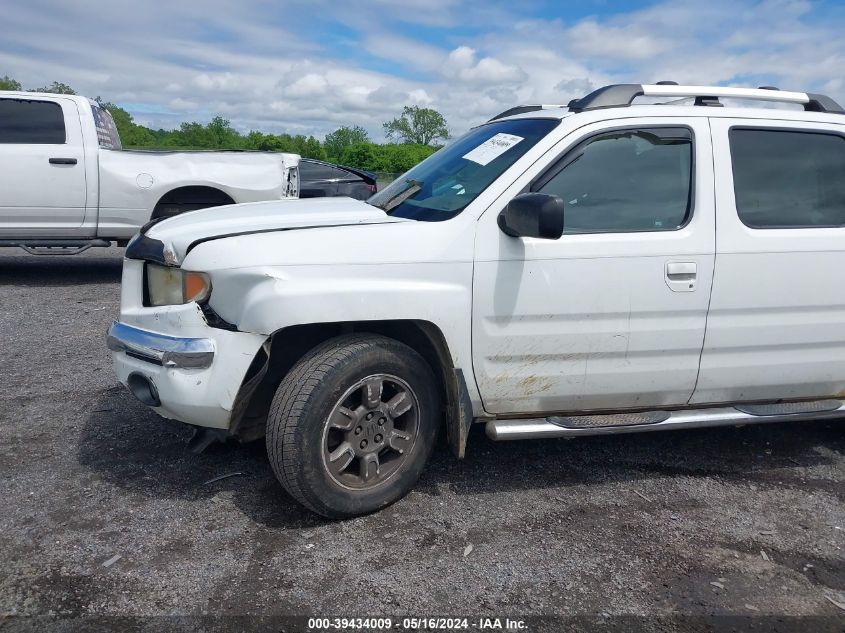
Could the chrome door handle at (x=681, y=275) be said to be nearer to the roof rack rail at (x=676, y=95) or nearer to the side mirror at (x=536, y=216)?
the side mirror at (x=536, y=216)

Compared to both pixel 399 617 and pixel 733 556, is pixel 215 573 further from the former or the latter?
pixel 733 556

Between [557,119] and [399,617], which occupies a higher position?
[557,119]

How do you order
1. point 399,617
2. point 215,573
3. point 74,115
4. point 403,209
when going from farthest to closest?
point 74,115 < point 403,209 < point 215,573 < point 399,617

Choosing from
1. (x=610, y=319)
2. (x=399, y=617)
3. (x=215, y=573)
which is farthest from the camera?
(x=610, y=319)

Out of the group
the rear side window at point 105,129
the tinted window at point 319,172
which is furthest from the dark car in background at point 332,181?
the rear side window at point 105,129

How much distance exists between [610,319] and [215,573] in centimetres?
204

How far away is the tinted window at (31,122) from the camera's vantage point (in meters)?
7.99

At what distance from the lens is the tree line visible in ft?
121

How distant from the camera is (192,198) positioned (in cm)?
856

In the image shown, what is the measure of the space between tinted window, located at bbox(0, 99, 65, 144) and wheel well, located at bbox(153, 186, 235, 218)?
4.06 ft

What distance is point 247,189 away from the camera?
27.9ft

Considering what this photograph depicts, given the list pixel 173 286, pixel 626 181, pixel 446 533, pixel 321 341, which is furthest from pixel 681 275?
pixel 173 286

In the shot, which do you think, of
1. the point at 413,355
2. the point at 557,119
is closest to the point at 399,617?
the point at 413,355

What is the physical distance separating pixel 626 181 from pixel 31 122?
7.18 metres
